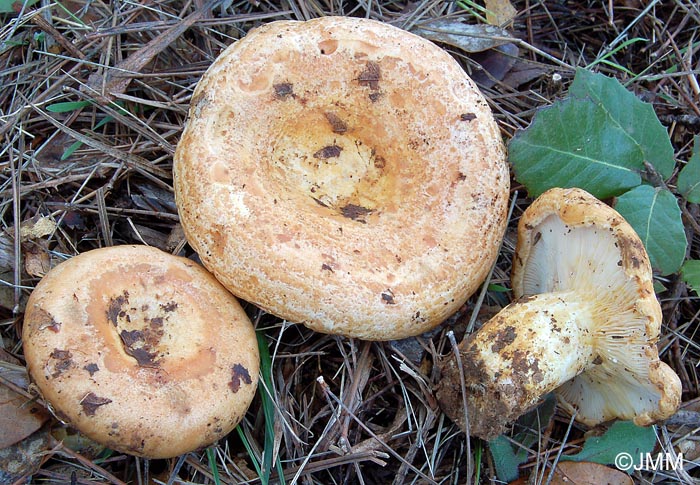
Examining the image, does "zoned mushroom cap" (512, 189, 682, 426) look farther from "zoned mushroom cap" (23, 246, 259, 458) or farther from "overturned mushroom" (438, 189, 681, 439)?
"zoned mushroom cap" (23, 246, 259, 458)

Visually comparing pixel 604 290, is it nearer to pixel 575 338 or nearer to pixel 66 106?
pixel 575 338

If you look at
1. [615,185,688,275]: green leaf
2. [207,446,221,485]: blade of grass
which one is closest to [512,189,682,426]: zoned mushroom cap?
[615,185,688,275]: green leaf

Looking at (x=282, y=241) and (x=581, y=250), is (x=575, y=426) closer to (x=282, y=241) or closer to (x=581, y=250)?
Result: (x=581, y=250)

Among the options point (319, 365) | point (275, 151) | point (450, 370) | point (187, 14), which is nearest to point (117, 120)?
point (187, 14)

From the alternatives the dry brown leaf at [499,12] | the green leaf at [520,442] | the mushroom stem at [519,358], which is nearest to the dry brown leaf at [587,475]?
the green leaf at [520,442]

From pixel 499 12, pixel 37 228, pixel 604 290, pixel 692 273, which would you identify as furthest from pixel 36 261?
pixel 692 273
